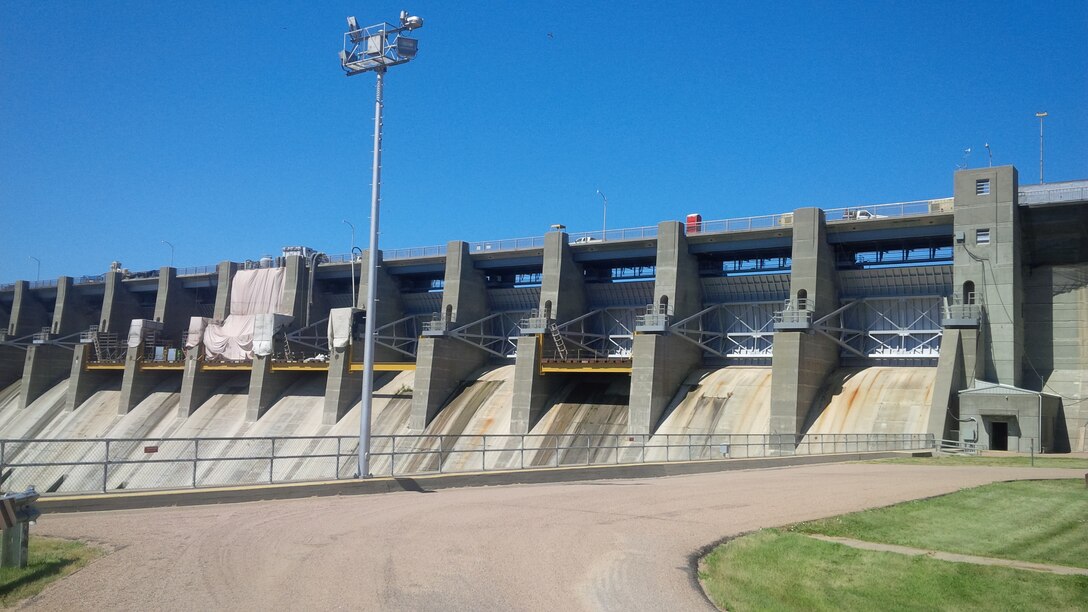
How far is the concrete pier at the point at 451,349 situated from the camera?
57.2 m

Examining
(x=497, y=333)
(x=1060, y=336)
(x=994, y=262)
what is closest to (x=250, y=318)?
(x=497, y=333)

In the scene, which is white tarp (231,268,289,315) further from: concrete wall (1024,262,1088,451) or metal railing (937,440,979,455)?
concrete wall (1024,262,1088,451)

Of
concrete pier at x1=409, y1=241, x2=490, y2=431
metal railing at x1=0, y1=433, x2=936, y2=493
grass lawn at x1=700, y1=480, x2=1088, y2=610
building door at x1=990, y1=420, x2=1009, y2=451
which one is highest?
concrete pier at x1=409, y1=241, x2=490, y2=431

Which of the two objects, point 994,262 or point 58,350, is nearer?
point 994,262

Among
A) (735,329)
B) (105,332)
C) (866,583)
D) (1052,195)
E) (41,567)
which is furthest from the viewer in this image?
(105,332)

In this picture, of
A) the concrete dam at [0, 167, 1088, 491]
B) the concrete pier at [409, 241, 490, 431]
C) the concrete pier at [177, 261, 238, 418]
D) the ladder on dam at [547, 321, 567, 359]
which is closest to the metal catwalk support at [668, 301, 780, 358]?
the concrete dam at [0, 167, 1088, 491]

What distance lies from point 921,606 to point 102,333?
83.6 meters

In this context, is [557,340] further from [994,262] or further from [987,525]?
[987,525]

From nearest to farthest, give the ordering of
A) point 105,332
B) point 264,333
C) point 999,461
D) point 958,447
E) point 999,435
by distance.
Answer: point 999,461
point 958,447
point 999,435
point 264,333
point 105,332

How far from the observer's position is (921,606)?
448 inches

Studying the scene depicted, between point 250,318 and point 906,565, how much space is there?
2509 inches

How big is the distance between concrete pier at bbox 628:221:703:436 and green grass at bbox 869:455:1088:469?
53.7 ft

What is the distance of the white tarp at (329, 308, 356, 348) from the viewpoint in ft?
201

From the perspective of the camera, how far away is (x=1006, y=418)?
3947cm
